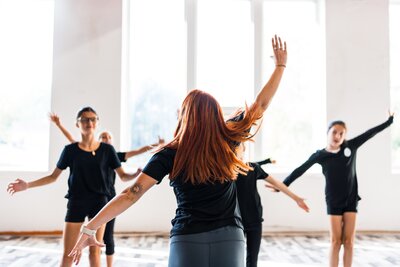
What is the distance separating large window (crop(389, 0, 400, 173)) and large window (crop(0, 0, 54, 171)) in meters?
5.05

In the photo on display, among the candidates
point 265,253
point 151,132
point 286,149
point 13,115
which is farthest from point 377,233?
point 13,115

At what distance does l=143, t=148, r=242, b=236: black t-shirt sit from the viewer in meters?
1.29

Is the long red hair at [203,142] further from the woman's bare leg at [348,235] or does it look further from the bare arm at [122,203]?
the woman's bare leg at [348,235]

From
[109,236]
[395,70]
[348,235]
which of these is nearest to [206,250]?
[109,236]

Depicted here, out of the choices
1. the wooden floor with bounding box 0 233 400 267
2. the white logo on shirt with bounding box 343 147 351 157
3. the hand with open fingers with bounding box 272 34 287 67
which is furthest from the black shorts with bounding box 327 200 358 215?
the hand with open fingers with bounding box 272 34 287 67

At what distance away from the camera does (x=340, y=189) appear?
Result: 3129mm

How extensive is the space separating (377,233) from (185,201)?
4.82 meters

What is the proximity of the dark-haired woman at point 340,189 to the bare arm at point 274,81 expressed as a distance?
5.71ft

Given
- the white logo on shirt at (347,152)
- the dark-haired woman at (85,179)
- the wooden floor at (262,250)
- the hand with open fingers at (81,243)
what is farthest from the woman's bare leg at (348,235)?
the hand with open fingers at (81,243)

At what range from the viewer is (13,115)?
5.64m

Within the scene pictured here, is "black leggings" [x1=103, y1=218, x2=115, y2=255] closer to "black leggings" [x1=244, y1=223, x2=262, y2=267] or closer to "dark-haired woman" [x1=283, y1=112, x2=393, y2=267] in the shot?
"black leggings" [x1=244, y1=223, x2=262, y2=267]

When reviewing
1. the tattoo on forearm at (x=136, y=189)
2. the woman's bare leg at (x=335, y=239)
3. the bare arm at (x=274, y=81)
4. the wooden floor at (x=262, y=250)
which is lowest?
the wooden floor at (x=262, y=250)

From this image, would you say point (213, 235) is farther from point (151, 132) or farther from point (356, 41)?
point (356, 41)

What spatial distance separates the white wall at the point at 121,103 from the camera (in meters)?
5.28
